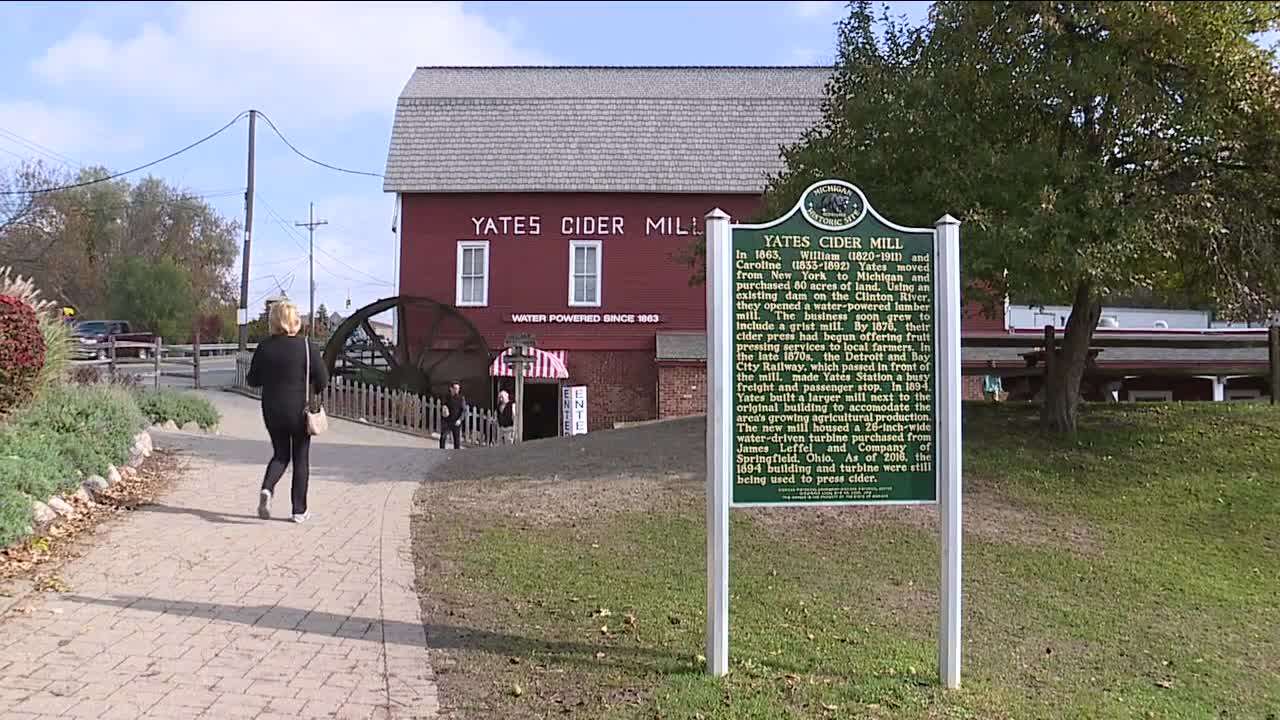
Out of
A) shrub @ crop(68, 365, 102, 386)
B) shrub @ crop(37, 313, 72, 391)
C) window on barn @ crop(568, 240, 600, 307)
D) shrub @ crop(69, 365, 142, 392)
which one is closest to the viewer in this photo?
shrub @ crop(37, 313, 72, 391)

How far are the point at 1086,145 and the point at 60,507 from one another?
9925 millimetres

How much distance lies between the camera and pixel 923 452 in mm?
5340

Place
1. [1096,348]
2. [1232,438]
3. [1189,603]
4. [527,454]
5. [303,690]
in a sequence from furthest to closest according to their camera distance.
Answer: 1. [1096,348]
2. [527,454]
3. [1232,438]
4. [1189,603]
5. [303,690]

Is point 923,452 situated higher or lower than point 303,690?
higher

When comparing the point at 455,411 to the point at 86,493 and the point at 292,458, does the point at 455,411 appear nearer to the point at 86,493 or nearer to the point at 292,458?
the point at 86,493

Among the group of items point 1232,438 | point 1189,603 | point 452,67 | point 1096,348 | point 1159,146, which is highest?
point 452,67

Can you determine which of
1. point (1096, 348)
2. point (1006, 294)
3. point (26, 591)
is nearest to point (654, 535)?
point (26, 591)

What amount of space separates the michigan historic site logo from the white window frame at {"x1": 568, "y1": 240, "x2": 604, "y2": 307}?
19464mm

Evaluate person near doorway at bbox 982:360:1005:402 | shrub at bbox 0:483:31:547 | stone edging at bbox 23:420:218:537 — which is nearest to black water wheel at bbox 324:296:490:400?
person near doorway at bbox 982:360:1005:402

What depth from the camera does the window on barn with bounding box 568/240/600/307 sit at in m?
24.7

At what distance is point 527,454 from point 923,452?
8065 millimetres

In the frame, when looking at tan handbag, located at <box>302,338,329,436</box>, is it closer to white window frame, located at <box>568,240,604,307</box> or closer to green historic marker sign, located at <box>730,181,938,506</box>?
green historic marker sign, located at <box>730,181,938,506</box>

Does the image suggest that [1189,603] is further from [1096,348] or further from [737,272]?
[1096,348]

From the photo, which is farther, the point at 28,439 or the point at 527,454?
the point at 527,454
